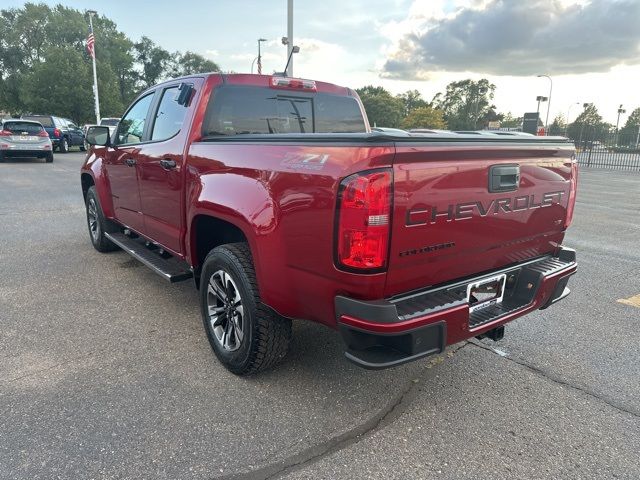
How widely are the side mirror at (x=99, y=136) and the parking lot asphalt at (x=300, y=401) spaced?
163 centimetres

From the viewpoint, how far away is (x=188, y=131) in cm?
350

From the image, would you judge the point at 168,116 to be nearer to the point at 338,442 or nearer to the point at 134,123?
the point at 134,123

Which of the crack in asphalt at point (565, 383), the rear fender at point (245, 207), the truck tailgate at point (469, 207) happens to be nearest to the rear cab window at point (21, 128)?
the rear fender at point (245, 207)

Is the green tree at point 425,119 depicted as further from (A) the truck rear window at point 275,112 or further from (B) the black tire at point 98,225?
(A) the truck rear window at point 275,112

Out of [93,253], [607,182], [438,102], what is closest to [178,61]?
[438,102]

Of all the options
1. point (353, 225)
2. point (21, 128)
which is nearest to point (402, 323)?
point (353, 225)

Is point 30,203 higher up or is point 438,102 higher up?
point 438,102

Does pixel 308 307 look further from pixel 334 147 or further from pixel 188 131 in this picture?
pixel 188 131

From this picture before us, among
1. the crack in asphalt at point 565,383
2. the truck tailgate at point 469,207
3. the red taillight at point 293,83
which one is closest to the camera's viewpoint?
the truck tailgate at point 469,207

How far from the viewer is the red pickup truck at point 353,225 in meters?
2.17

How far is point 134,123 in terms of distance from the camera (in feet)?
15.6

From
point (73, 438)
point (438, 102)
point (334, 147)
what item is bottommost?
point (73, 438)

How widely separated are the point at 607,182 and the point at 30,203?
56.8ft

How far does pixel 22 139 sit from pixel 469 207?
19.0 metres
